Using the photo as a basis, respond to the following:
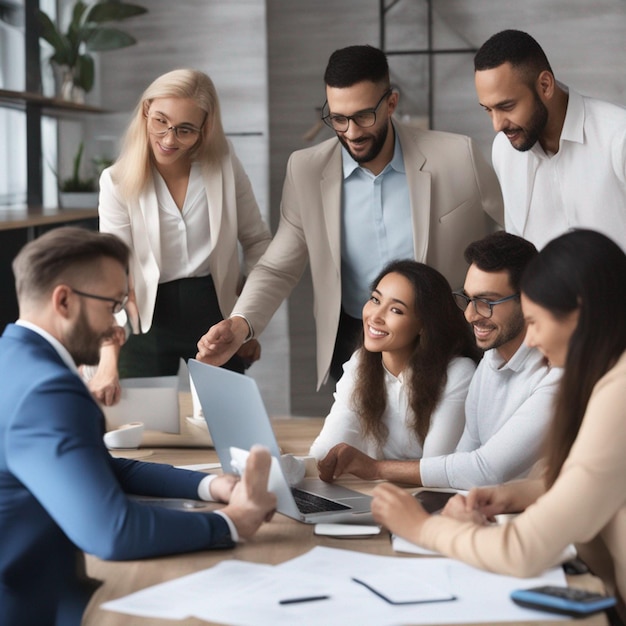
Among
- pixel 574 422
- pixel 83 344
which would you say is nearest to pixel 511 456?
pixel 574 422

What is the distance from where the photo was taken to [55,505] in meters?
1.48

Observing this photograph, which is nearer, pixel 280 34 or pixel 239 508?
pixel 239 508

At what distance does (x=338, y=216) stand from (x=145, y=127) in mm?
593

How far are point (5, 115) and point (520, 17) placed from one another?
2.61 meters

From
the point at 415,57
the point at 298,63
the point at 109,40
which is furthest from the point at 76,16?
the point at 415,57

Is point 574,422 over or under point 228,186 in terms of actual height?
under

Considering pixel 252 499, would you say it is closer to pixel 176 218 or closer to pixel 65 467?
pixel 65 467

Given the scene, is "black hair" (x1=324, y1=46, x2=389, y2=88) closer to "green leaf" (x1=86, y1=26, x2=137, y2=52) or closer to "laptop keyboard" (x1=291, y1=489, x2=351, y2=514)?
"laptop keyboard" (x1=291, y1=489, x2=351, y2=514)

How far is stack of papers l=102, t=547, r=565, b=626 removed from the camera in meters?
1.36

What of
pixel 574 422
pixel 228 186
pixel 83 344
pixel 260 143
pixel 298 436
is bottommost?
pixel 298 436

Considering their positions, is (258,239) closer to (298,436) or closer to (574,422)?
(298,436)

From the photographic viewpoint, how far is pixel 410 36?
5.36m

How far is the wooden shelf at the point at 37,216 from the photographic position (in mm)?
3863

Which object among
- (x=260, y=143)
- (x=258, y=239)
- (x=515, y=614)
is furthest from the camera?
(x=260, y=143)
